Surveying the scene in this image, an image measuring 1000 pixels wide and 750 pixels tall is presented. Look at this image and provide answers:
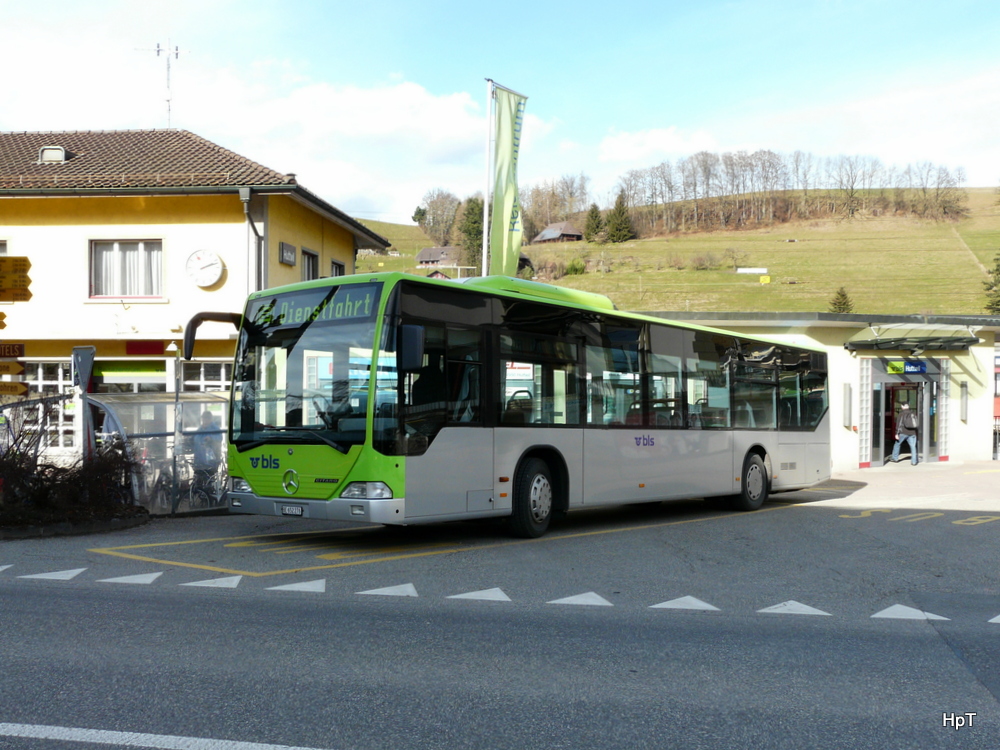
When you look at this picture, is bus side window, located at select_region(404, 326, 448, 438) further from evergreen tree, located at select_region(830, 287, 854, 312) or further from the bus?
evergreen tree, located at select_region(830, 287, 854, 312)

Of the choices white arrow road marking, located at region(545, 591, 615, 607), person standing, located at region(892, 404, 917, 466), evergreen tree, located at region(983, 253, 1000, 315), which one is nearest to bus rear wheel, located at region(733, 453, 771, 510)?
white arrow road marking, located at region(545, 591, 615, 607)

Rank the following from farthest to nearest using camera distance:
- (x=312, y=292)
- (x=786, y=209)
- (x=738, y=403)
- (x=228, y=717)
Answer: (x=786, y=209) < (x=738, y=403) < (x=312, y=292) < (x=228, y=717)

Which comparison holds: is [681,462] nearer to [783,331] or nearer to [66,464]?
[66,464]

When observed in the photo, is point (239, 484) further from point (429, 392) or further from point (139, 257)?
point (139, 257)

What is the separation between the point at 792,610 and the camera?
748cm

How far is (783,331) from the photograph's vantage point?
27.3 metres

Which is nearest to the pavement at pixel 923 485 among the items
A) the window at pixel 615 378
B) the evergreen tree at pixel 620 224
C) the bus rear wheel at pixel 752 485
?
the bus rear wheel at pixel 752 485

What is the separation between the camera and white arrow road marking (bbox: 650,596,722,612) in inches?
295

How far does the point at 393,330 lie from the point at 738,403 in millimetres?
8068

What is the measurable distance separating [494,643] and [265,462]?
4992 mm

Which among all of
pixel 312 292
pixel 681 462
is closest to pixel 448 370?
pixel 312 292

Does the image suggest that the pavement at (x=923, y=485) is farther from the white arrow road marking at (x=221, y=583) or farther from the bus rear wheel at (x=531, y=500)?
the white arrow road marking at (x=221, y=583)

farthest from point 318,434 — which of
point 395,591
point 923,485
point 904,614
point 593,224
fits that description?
point 593,224

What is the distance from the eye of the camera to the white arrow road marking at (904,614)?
731 centimetres
